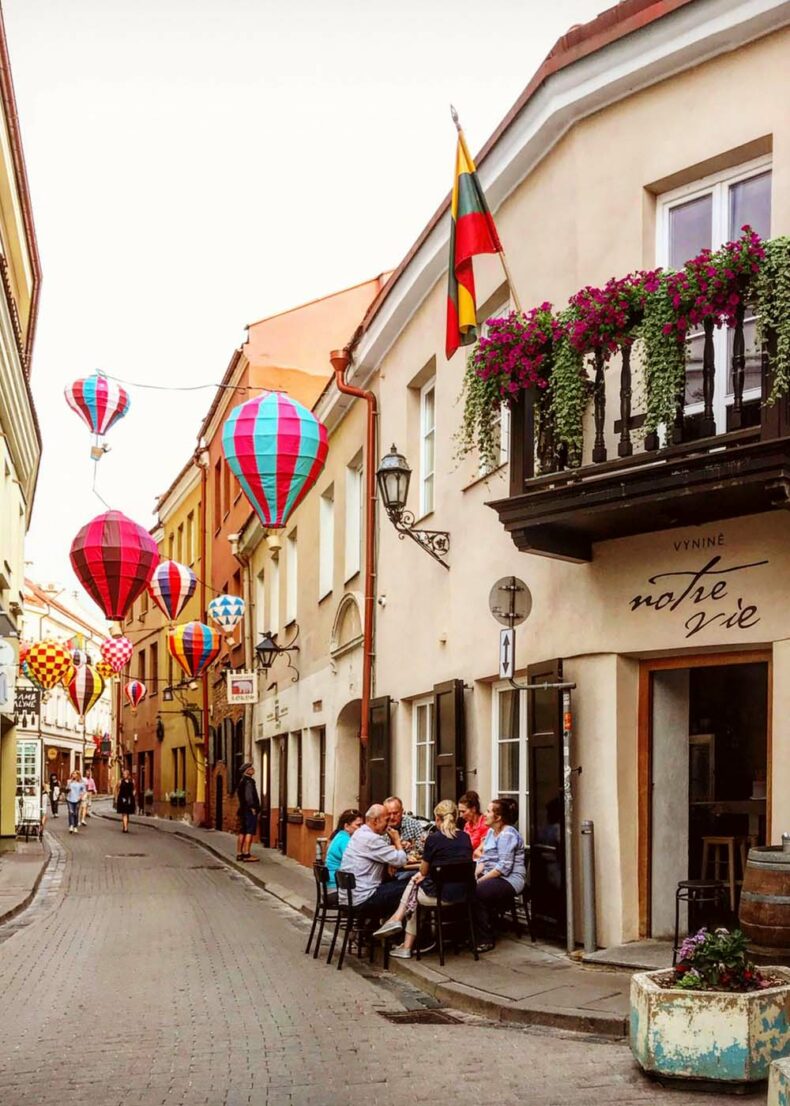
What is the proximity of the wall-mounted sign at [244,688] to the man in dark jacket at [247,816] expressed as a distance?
2.67 metres

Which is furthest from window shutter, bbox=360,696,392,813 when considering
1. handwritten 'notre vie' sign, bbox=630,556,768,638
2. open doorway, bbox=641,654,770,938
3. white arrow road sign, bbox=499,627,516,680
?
handwritten 'notre vie' sign, bbox=630,556,768,638

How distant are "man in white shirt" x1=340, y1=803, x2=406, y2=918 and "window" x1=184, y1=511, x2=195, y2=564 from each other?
28.6 m

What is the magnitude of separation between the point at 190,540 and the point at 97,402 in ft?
64.6

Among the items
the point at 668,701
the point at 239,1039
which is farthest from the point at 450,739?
the point at 239,1039

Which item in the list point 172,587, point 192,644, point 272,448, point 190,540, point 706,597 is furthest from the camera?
point 190,540

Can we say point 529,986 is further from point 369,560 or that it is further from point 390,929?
point 369,560

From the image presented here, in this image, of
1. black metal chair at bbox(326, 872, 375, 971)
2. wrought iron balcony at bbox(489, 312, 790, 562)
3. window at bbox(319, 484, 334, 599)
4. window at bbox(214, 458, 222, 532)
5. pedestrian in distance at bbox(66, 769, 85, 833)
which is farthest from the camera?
window at bbox(214, 458, 222, 532)

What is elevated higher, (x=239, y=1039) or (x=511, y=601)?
(x=511, y=601)

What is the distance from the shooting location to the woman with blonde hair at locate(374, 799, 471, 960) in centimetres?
1086

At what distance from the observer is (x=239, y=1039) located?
323 inches

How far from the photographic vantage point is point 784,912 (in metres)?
7.37

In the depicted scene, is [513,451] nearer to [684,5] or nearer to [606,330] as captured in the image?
[606,330]

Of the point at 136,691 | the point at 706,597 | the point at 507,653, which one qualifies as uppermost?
the point at 706,597

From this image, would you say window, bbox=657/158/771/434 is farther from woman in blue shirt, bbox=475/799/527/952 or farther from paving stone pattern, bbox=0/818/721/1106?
paving stone pattern, bbox=0/818/721/1106
